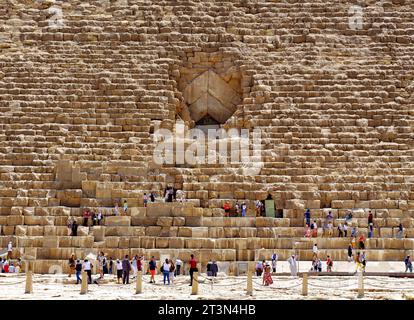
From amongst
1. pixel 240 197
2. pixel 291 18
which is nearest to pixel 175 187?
pixel 240 197

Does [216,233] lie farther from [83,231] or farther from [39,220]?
[39,220]

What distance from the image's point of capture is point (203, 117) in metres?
26.7

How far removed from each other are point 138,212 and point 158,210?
1.80 feet

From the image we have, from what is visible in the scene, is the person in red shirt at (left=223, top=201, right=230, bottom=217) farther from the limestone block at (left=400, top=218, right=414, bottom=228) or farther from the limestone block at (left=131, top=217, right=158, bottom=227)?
the limestone block at (left=400, top=218, right=414, bottom=228)

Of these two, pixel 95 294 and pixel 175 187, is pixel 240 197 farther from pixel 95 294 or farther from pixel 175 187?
pixel 95 294

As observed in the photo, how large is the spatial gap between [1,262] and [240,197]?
678 centimetres

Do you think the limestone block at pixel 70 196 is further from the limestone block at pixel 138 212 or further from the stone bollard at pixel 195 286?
→ the stone bollard at pixel 195 286

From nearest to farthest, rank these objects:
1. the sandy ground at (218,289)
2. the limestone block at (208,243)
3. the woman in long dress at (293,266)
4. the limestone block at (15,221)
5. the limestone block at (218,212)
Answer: the sandy ground at (218,289)
the woman in long dress at (293,266)
the limestone block at (208,243)
the limestone block at (15,221)
the limestone block at (218,212)

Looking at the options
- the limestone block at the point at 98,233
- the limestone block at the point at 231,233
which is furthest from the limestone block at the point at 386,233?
the limestone block at the point at 98,233

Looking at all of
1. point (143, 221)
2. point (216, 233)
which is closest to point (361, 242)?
point (216, 233)

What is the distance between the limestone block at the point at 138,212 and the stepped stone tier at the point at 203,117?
27 mm

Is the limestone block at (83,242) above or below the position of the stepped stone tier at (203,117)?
below

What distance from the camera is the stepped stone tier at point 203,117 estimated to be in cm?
2091

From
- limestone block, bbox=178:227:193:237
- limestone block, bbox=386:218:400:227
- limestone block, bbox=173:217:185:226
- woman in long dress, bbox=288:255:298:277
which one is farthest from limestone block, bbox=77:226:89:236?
limestone block, bbox=386:218:400:227
